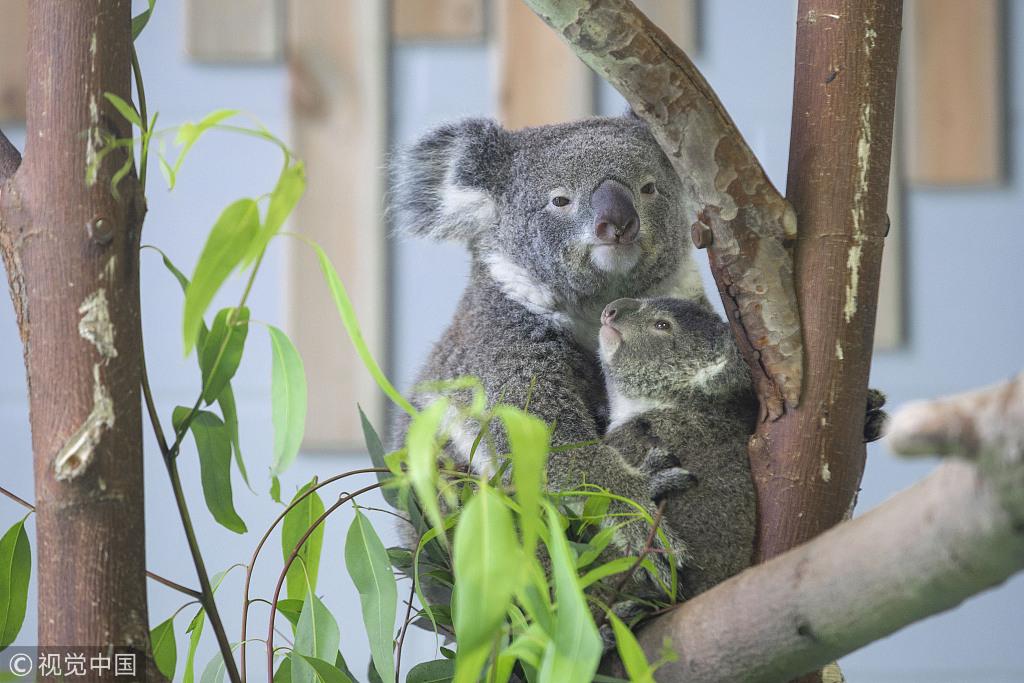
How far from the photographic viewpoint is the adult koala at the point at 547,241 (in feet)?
5.16

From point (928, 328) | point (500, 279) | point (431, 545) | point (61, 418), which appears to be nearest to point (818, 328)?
point (431, 545)

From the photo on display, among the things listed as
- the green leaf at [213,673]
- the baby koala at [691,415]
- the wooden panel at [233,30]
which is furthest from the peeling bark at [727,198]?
the wooden panel at [233,30]

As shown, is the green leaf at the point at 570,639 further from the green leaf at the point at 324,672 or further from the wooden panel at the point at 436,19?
the wooden panel at the point at 436,19

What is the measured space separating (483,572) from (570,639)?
0.14 meters

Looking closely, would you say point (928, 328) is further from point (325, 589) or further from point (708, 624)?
point (708, 624)

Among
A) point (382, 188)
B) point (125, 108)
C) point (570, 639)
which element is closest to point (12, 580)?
point (125, 108)

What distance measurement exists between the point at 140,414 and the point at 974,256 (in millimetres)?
2600

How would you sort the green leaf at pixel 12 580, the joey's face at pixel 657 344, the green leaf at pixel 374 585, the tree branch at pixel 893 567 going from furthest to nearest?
the joey's face at pixel 657 344, the green leaf at pixel 12 580, the green leaf at pixel 374 585, the tree branch at pixel 893 567

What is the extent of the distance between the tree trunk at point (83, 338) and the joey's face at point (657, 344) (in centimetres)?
74

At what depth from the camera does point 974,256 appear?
9.63 feet

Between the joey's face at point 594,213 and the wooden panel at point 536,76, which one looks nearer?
the joey's face at point 594,213

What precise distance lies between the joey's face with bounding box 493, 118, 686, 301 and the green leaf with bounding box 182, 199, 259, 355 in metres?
0.88

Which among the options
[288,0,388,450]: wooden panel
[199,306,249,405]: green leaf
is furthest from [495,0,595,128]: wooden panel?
[199,306,249,405]: green leaf

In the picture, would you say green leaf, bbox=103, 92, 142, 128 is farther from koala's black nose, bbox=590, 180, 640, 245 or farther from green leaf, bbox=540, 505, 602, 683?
koala's black nose, bbox=590, 180, 640, 245
